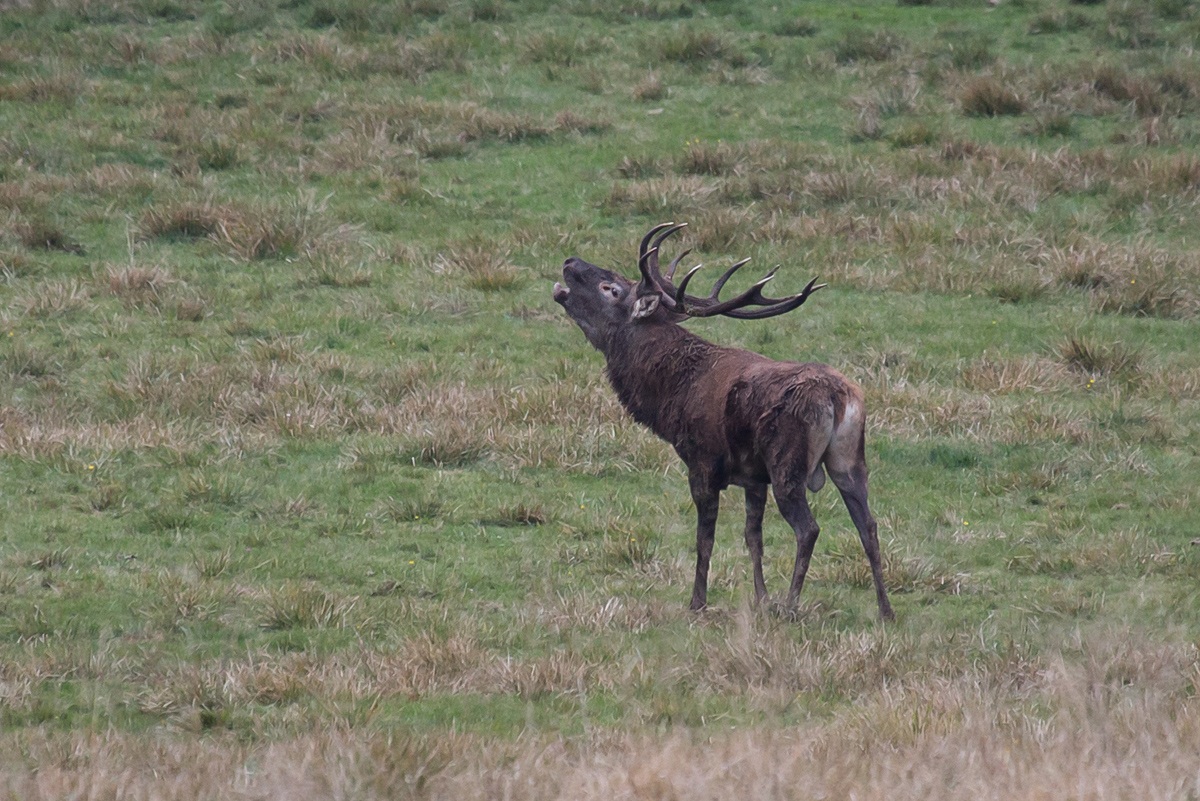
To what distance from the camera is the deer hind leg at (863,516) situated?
7137 mm

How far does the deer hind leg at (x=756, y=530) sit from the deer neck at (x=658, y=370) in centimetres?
53

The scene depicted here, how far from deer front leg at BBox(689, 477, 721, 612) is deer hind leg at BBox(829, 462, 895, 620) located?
62cm

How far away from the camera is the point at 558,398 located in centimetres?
1030

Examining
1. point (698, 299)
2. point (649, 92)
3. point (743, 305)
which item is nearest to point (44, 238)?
point (649, 92)

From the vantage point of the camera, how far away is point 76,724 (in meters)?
5.81

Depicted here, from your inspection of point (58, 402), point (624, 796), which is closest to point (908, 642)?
point (624, 796)

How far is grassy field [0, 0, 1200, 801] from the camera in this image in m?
5.64

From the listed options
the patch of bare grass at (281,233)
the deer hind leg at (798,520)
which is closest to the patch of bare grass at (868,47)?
the patch of bare grass at (281,233)

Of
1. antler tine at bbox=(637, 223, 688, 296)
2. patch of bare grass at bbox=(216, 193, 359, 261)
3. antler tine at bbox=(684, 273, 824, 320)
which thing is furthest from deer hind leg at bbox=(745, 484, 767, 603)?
patch of bare grass at bbox=(216, 193, 359, 261)

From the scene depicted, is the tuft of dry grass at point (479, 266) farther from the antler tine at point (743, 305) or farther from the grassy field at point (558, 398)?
the antler tine at point (743, 305)

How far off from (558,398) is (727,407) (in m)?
3.10

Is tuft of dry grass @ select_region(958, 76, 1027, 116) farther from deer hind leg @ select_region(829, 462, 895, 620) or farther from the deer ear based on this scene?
deer hind leg @ select_region(829, 462, 895, 620)

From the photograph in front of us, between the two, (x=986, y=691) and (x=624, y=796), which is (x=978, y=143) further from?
(x=624, y=796)

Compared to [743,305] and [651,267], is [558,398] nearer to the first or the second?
[651,267]
